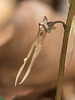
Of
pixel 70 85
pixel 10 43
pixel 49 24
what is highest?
pixel 49 24

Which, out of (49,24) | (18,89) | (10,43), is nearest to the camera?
(49,24)

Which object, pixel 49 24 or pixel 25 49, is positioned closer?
pixel 49 24

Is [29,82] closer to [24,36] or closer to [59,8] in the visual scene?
[24,36]

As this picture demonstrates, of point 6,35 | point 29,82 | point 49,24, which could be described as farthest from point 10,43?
point 49,24

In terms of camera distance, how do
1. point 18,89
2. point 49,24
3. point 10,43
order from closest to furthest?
point 49,24 → point 18,89 → point 10,43

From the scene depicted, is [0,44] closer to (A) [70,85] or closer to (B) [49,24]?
(A) [70,85]

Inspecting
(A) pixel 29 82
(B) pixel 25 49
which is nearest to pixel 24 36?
(B) pixel 25 49

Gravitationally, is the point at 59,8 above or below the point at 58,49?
above
